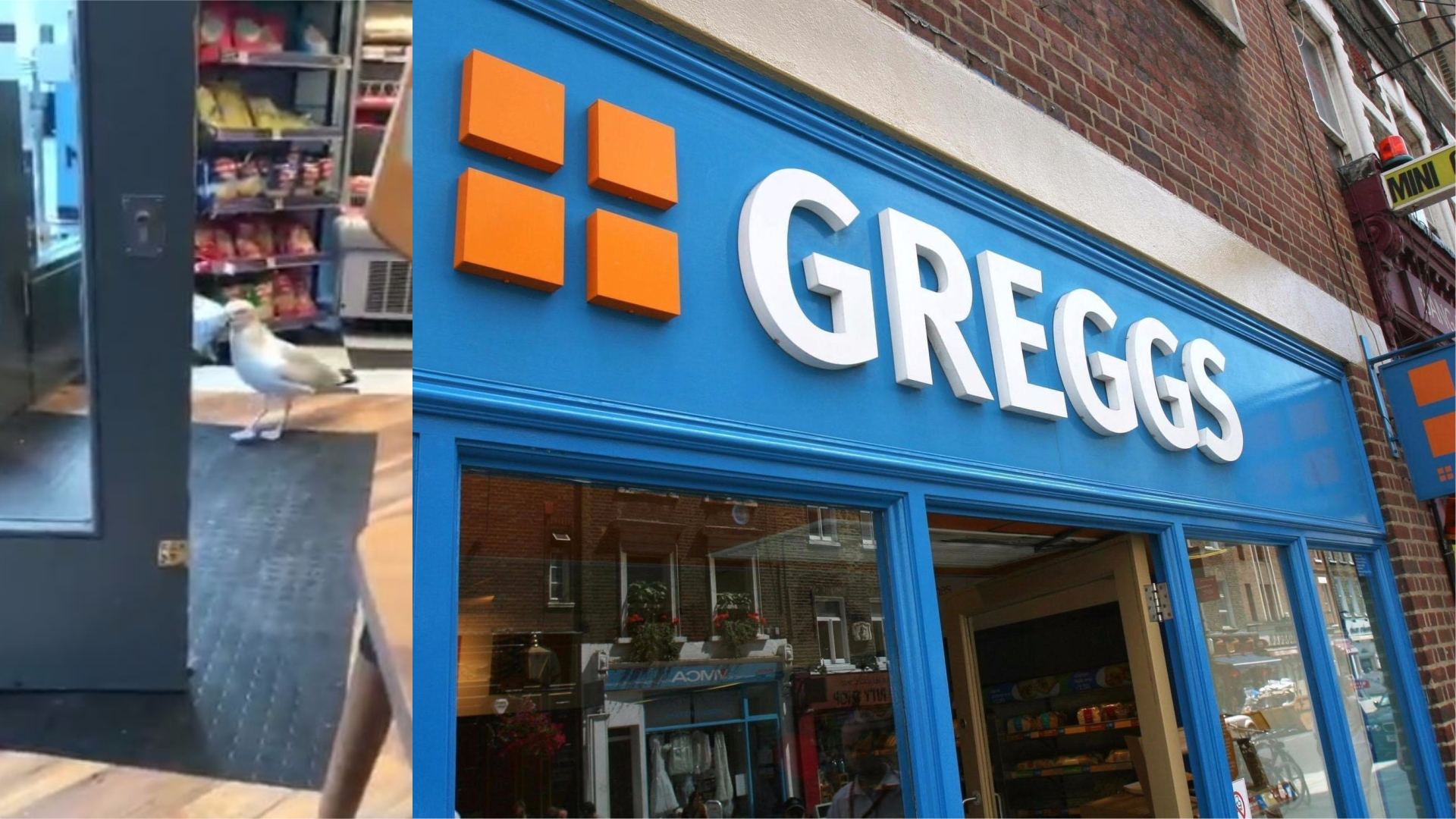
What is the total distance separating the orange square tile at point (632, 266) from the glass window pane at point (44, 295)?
4.87ft

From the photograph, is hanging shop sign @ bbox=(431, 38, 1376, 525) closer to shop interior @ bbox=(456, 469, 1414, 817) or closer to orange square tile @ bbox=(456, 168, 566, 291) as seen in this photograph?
orange square tile @ bbox=(456, 168, 566, 291)

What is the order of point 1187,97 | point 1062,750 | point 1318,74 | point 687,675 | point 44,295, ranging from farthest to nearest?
1. point 1318,74
2. point 1062,750
3. point 1187,97
4. point 687,675
5. point 44,295

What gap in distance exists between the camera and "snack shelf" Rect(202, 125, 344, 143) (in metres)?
0.76

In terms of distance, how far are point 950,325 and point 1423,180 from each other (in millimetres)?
4848

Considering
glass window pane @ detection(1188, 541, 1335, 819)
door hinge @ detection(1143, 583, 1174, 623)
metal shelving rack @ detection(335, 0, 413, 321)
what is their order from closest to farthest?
metal shelving rack @ detection(335, 0, 413, 321) < door hinge @ detection(1143, 583, 1174, 623) < glass window pane @ detection(1188, 541, 1335, 819)

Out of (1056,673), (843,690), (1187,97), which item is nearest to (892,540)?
(843,690)

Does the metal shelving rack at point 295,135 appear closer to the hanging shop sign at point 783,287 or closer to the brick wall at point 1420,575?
Result: the hanging shop sign at point 783,287

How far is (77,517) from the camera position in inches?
28.7

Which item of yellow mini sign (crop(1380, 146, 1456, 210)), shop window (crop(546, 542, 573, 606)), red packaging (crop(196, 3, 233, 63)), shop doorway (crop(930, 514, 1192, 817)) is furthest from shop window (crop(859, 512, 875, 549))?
yellow mini sign (crop(1380, 146, 1456, 210))

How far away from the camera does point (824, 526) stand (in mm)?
2779

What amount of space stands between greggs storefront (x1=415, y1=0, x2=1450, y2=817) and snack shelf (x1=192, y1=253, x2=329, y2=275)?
112 cm

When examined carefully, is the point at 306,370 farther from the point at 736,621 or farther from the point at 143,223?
the point at 736,621

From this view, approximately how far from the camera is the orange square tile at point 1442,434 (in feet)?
18.0

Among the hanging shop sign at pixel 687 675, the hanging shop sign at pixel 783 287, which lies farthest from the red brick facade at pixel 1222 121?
the hanging shop sign at pixel 687 675
